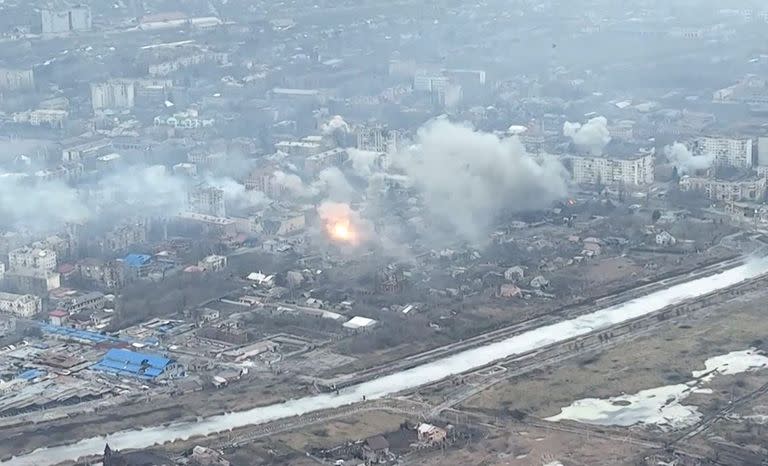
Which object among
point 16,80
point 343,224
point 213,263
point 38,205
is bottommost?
point 213,263

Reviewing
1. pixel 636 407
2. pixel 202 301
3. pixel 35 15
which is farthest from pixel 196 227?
pixel 35 15

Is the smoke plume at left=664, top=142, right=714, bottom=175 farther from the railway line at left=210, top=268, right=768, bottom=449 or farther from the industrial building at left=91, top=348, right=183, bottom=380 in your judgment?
the industrial building at left=91, top=348, right=183, bottom=380

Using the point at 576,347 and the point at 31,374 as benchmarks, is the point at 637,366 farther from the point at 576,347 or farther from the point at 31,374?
the point at 31,374

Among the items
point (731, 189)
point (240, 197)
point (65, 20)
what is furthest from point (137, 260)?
point (65, 20)

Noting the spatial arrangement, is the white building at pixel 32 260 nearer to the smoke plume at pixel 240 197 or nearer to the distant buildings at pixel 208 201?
the distant buildings at pixel 208 201

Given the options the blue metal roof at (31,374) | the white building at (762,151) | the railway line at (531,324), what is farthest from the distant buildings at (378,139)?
the blue metal roof at (31,374)
